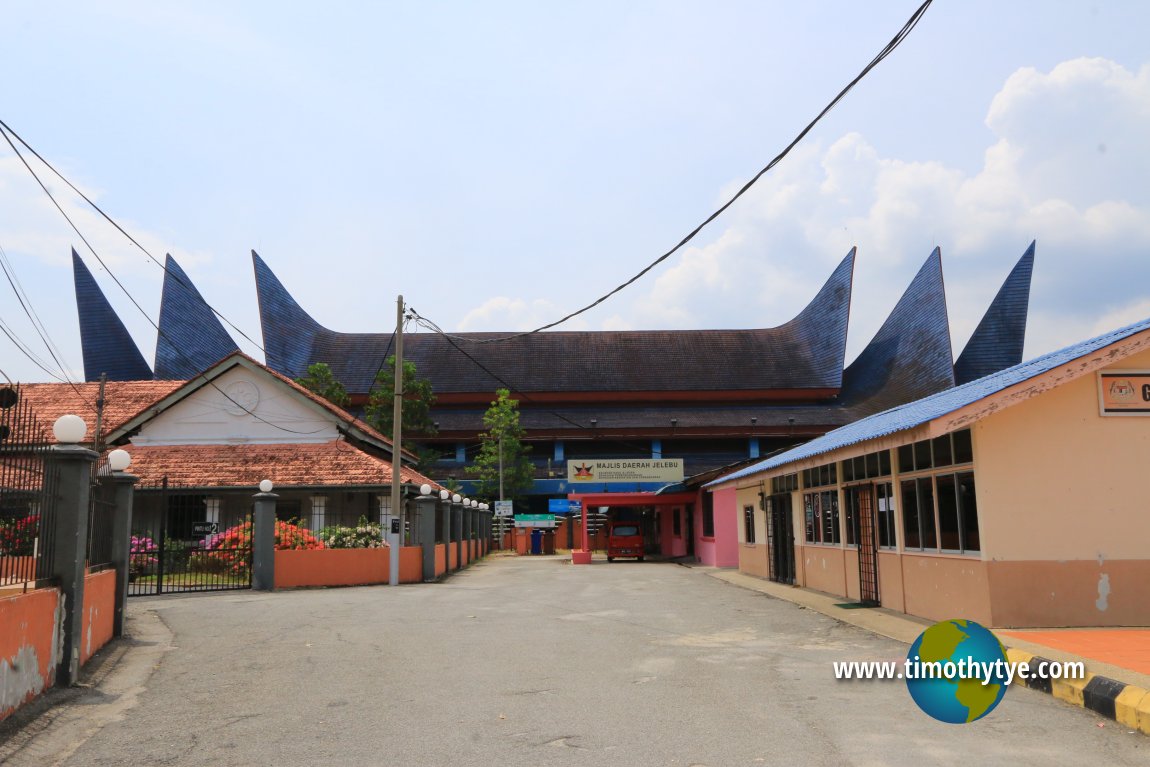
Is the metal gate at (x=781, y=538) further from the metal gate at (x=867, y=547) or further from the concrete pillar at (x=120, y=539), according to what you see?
the concrete pillar at (x=120, y=539)

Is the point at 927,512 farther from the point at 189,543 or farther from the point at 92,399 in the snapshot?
the point at 92,399

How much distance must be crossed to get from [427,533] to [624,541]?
551 inches

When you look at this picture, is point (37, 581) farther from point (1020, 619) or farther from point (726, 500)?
point (726, 500)

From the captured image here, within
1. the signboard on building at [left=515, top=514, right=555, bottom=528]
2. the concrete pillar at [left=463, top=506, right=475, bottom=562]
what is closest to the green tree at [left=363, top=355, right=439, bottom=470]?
the signboard on building at [left=515, top=514, right=555, bottom=528]

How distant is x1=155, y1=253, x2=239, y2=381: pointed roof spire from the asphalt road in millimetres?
54536

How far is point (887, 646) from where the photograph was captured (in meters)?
10.9

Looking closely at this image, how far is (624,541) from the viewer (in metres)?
37.9

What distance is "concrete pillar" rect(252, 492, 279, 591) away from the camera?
2141cm

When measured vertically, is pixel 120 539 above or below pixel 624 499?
below

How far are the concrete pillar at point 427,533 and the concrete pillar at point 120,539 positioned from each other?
13.0m

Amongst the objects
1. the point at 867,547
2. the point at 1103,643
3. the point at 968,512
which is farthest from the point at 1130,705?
the point at 867,547

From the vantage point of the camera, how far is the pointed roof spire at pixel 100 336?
2484 inches

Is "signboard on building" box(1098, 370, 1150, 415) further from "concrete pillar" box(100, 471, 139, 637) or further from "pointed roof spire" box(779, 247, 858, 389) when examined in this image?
"pointed roof spire" box(779, 247, 858, 389)

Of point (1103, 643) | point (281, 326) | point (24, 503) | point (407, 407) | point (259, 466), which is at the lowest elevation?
point (1103, 643)
